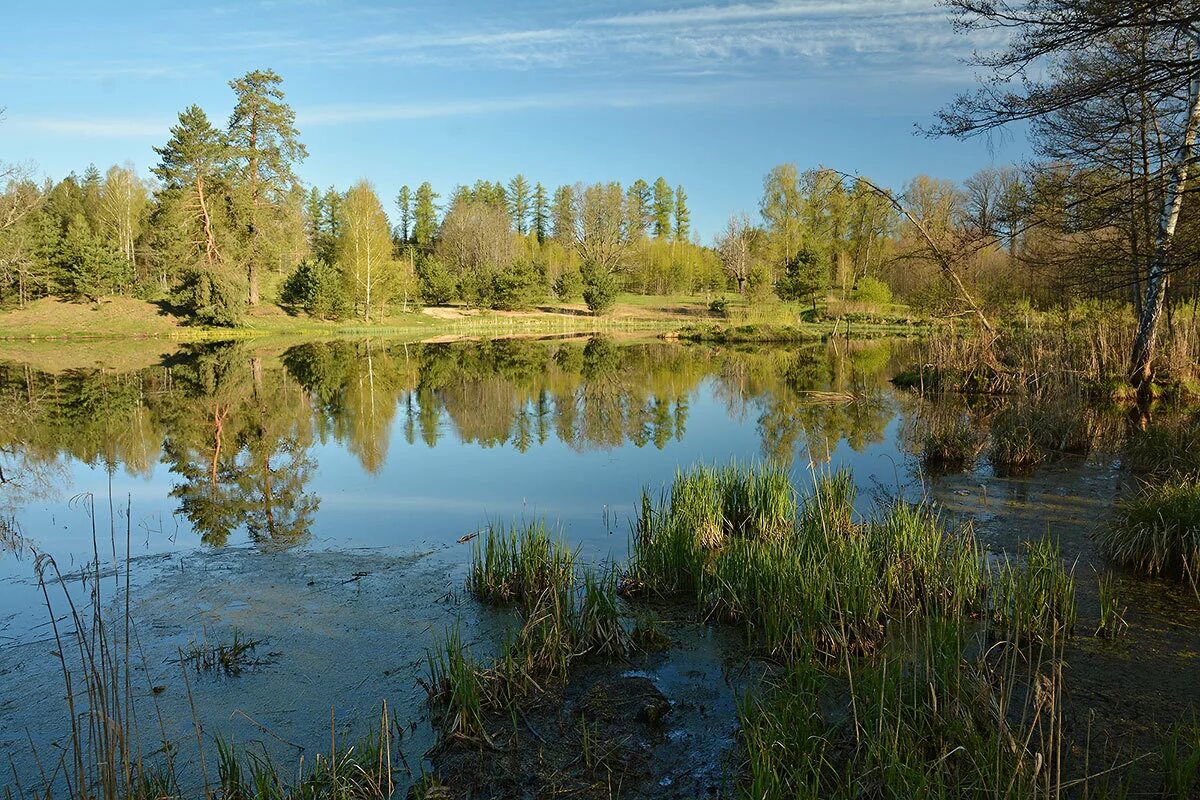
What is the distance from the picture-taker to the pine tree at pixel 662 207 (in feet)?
265

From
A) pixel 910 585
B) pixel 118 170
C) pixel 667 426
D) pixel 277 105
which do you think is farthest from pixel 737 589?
pixel 118 170

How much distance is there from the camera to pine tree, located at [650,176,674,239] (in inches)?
3174

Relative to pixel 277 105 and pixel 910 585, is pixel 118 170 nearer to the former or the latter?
pixel 277 105

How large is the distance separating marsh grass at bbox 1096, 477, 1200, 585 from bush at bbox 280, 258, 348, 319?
43.6m

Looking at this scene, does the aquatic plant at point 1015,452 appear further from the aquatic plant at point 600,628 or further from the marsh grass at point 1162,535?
the aquatic plant at point 600,628

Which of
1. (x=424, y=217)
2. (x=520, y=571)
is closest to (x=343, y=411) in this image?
(x=520, y=571)

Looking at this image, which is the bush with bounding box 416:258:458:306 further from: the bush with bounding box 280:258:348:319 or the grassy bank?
the bush with bounding box 280:258:348:319

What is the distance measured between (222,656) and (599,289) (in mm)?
48713

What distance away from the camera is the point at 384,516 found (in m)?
9.52

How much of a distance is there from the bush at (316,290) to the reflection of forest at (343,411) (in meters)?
14.5

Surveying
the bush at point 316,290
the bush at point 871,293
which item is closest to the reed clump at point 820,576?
the bush at point 316,290

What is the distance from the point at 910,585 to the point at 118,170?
7248 centimetres

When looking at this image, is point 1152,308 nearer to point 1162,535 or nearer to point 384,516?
point 1162,535

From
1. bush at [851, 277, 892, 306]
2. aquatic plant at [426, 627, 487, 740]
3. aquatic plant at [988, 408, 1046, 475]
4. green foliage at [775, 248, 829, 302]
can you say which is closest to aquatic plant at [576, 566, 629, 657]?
aquatic plant at [426, 627, 487, 740]
